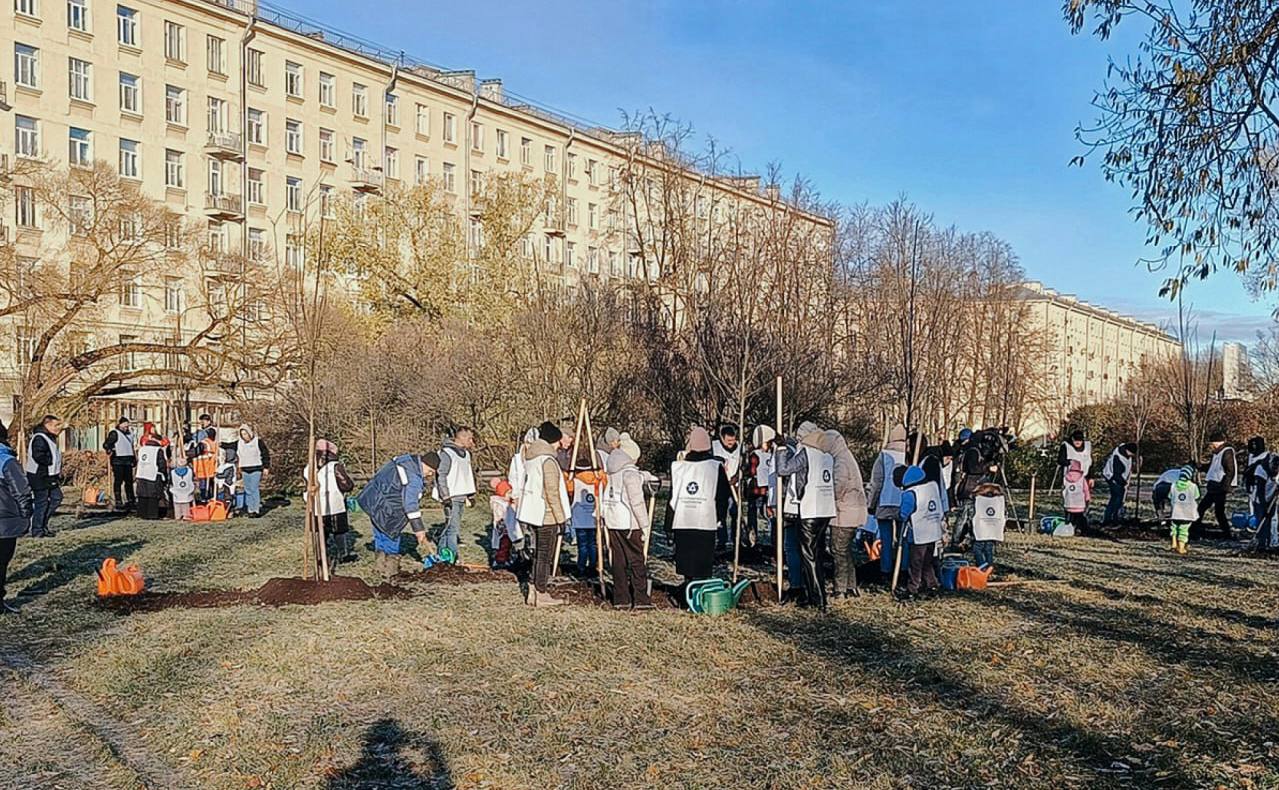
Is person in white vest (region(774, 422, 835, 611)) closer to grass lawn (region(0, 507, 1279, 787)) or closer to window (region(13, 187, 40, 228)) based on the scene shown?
grass lawn (region(0, 507, 1279, 787))

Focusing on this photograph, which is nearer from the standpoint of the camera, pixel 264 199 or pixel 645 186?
pixel 645 186

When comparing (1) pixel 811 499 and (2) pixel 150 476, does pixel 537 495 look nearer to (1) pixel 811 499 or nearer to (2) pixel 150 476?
(1) pixel 811 499

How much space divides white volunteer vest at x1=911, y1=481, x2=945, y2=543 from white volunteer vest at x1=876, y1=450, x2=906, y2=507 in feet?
2.36

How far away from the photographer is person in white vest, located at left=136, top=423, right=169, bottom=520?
2136 cm

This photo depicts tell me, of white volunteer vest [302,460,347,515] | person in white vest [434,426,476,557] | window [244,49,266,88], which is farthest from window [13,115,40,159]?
white volunteer vest [302,460,347,515]

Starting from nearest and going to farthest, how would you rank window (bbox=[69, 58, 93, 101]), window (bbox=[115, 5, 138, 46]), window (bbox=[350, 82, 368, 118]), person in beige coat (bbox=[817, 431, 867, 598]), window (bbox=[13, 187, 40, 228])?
1. person in beige coat (bbox=[817, 431, 867, 598])
2. window (bbox=[13, 187, 40, 228])
3. window (bbox=[69, 58, 93, 101])
4. window (bbox=[115, 5, 138, 46])
5. window (bbox=[350, 82, 368, 118])

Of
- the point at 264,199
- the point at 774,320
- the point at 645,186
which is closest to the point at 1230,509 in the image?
the point at 774,320

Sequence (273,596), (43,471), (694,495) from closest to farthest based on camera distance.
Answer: (273,596), (694,495), (43,471)

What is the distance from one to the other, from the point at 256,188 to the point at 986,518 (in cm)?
4548

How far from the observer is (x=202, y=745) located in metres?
7.27

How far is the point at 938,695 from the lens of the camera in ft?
27.5

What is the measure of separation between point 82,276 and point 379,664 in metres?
26.2

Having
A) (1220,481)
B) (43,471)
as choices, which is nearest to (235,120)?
(43,471)

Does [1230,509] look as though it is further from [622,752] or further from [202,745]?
[202,745]
